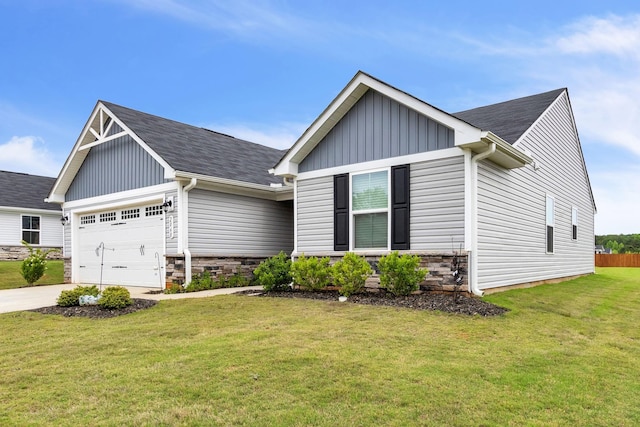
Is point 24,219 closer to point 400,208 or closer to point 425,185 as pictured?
point 400,208

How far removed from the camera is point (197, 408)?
11.2 ft

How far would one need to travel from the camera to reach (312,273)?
972 centimetres

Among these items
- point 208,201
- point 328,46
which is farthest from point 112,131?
point 328,46

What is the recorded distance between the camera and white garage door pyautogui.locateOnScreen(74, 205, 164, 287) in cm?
1275

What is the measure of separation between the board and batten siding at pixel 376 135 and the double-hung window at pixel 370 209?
458 millimetres

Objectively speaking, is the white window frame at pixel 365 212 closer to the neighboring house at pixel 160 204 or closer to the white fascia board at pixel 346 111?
the white fascia board at pixel 346 111

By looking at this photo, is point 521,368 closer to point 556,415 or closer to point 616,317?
point 556,415

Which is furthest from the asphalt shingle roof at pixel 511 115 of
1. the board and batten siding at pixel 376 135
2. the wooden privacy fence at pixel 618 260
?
the wooden privacy fence at pixel 618 260

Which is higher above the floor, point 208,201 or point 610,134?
point 610,134

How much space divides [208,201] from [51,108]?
36.4ft

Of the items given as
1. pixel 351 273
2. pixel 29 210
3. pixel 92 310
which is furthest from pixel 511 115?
pixel 29 210

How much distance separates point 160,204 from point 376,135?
640 cm

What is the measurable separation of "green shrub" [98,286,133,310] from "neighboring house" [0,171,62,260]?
16429mm

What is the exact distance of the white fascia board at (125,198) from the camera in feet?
40.8
